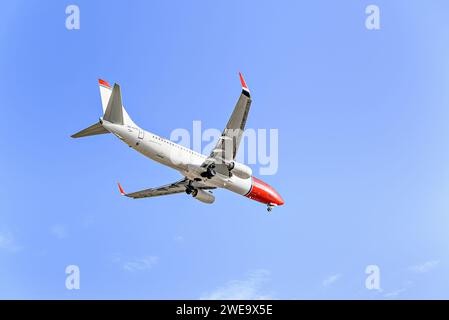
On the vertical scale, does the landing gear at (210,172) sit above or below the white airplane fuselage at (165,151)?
below

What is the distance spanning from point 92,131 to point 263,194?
57.6 ft

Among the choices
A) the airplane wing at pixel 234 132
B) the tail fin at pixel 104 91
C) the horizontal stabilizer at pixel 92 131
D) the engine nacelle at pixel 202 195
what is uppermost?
the tail fin at pixel 104 91

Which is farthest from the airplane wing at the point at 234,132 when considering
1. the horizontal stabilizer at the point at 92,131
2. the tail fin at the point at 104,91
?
the tail fin at the point at 104,91

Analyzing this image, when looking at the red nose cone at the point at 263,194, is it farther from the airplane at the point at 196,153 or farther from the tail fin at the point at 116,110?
the tail fin at the point at 116,110

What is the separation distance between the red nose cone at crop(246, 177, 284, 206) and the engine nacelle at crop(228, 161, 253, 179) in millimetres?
4818

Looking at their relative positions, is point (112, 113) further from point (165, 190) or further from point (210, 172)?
point (165, 190)

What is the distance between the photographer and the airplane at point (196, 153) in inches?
1660

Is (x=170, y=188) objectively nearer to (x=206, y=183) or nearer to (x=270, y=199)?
(x=206, y=183)

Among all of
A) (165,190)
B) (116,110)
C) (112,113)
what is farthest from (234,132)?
(165,190)

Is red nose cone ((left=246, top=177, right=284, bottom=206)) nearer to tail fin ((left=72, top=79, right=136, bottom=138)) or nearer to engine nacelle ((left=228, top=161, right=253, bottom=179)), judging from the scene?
engine nacelle ((left=228, top=161, right=253, bottom=179))

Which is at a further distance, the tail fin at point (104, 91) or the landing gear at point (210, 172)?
the tail fin at point (104, 91)

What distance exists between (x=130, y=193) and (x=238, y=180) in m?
11.9

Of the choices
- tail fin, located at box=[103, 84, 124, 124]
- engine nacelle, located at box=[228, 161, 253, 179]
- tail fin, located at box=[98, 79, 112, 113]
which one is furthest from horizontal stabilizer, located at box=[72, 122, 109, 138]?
engine nacelle, located at box=[228, 161, 253, 179]

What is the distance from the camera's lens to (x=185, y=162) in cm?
4634
